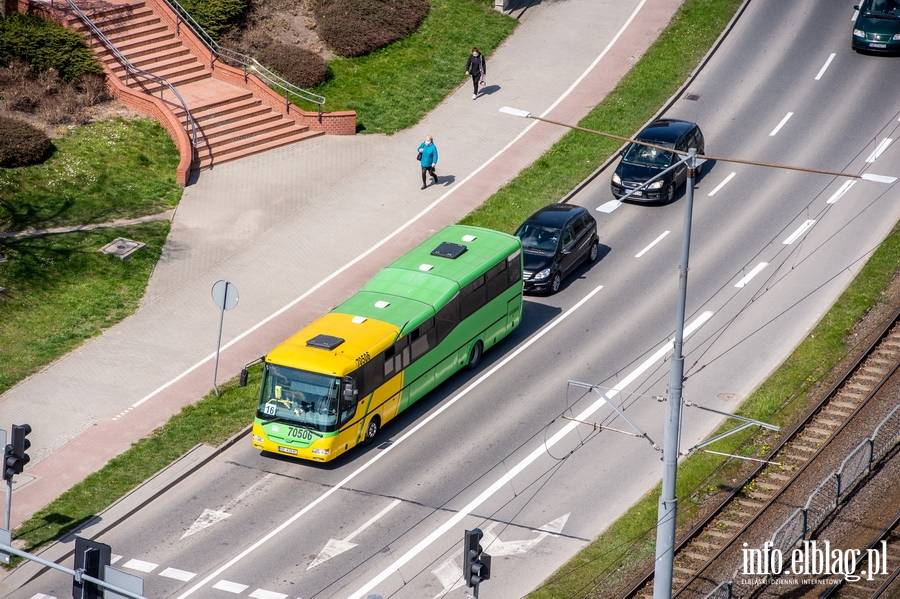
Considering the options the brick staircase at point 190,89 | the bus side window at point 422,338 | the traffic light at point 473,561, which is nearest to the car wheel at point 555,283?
the bus side window at point 422,338

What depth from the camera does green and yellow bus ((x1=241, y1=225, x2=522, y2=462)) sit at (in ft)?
93.5

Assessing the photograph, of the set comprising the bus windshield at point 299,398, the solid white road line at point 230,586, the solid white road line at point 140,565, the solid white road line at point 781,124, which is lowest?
the solid white road line at point 140,565

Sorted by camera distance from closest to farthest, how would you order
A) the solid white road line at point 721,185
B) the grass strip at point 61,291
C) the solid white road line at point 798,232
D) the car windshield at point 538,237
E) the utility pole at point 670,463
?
the utility pole at point 670,463 → the grass strip at point 61,291 → the car windshield at point 538,237 → the solid white road line at point 798,232 → the solid white road line at point 721,185

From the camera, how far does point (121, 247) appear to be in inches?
1454

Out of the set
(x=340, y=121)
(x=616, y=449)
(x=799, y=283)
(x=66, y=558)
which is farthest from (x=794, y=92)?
(x=66, y=558)

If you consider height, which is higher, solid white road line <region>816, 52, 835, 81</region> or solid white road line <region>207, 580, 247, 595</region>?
solid white road line <region>816, 52, 835, 81</region>

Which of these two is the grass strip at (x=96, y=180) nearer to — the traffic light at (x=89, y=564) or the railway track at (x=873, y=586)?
the traffic light at (x=89, y=564)

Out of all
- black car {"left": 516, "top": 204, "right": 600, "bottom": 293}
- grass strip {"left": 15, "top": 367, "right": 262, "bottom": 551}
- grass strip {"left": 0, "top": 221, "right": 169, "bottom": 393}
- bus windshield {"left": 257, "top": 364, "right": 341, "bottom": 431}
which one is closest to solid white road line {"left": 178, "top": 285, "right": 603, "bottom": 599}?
black car {"left": 516, "top": 204, "right": 600, "bottom": 293}

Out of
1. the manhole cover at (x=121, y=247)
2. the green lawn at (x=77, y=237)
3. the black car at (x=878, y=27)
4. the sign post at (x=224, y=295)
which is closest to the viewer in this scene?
the sign post at (x=224, y=295)

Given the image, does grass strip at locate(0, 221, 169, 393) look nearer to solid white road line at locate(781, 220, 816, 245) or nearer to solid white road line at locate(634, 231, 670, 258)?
solid white road line at locate(634, 231, 670, 258)

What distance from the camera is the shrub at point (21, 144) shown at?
38.1 metres

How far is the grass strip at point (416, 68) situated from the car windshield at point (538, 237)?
33.7ft

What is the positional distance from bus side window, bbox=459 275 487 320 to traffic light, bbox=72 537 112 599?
621 inches

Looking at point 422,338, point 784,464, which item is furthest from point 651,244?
point 784,464
